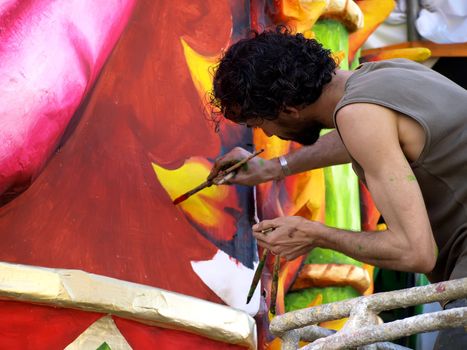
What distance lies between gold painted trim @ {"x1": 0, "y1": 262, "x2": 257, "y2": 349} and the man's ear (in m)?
0.59

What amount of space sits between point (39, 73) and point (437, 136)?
3.48ft

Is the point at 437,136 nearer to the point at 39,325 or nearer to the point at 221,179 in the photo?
the point at 221,179

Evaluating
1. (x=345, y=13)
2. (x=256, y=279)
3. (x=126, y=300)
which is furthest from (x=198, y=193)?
(x=345, y=13)

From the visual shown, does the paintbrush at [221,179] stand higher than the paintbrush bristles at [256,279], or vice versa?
the paintbrush at [221,179]

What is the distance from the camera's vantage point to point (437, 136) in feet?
7.27

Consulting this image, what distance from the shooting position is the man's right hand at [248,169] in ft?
9.77

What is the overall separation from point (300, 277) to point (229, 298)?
521 millimetres

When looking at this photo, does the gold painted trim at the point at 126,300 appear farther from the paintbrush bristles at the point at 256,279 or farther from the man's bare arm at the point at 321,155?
the man's bare arm at the point at 321,155

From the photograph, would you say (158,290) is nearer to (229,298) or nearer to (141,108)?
(229,298)

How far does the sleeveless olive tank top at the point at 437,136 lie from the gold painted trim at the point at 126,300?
2.17 feet

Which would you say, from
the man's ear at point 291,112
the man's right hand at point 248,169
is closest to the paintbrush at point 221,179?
the man's right hand at point 248,169

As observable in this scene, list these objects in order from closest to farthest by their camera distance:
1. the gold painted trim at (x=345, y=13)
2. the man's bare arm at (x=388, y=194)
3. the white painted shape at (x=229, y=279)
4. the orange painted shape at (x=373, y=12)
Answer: the man's bare arm at (x=388, y=194) < the white painted shape at (x=229, y=279) < the gold painted trim at (x=345, y=13) < the orange painted shape at (x=373, y=12)

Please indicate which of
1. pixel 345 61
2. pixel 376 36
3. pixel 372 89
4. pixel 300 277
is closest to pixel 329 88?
pixel 372 89

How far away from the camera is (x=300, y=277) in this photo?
11.1 ft
